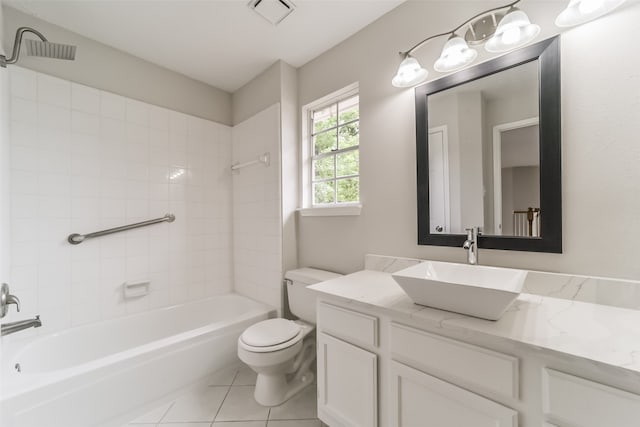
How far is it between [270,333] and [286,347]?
0.48 feet

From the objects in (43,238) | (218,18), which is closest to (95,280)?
(43,238)

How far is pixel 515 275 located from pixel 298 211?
154cm

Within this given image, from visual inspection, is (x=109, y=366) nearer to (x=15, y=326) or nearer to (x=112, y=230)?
(x=15, y=326)

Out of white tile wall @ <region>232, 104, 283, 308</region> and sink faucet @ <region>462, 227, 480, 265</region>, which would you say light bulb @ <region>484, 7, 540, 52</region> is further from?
white tile wall @ <region>232, 104, 283, 308</region>

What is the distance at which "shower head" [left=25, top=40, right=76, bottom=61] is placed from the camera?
122 cm

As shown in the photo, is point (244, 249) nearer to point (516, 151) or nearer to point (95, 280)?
point (95, 280)

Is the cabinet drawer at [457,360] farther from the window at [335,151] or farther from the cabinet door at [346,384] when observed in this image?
the window at [335,151]

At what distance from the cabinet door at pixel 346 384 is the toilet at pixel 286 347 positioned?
1.14 ft

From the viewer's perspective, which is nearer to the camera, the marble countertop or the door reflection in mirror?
the marble countertop

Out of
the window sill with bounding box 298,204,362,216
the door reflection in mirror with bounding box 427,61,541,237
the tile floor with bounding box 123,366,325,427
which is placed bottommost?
the tile floor with bounding box 123,366,325,427

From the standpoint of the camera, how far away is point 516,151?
1.17 metres

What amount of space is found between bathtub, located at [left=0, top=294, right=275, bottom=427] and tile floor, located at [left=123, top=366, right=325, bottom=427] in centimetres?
9

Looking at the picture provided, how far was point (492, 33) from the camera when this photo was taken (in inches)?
46.9

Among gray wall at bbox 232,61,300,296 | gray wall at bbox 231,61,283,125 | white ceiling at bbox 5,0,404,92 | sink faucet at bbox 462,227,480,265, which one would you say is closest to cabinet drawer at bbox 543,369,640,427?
sink faucet at bbox 462,227,480,265
